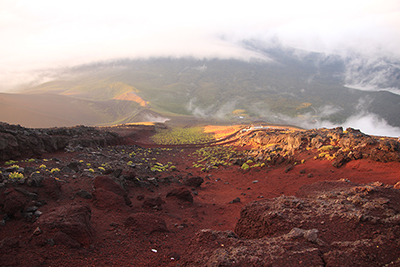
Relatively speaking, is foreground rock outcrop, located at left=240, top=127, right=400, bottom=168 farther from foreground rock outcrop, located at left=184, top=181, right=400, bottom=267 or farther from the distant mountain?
the distant mountain

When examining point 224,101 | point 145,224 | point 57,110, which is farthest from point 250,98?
point 145,224

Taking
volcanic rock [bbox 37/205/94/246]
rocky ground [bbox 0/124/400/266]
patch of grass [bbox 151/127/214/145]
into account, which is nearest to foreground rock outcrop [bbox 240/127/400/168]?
rocky ground [bbox 0/124/400/266]

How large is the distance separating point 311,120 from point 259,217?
401 feet

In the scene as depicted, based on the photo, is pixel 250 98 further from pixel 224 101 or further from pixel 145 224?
pixel 145 224

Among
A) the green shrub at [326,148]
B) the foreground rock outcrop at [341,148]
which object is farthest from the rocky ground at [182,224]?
the green shrub at [326,148]

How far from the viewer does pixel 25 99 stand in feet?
290

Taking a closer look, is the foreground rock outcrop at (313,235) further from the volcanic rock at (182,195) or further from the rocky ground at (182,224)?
the volcanic rock at (182,195)

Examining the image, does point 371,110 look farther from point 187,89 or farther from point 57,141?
point 57,141

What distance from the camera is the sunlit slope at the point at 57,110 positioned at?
70062mm

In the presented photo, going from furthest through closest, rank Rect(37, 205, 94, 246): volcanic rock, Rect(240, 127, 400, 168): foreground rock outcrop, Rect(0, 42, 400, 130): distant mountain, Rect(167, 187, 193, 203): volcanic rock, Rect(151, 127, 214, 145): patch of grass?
Rect(0, 42, 400, 130): distant mountain
Rect(151, 127, 214, 145): patch of grass
Rect(240, 127, 400, 168): foreground rock outcrop
Rect(167, 187, 193, 203): volcanic rock
Rect(37, 205, 94, 246): volcanic rock

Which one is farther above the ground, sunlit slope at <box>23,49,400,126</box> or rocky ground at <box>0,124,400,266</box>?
sunlit slope at <box>23,49,400,126</box>

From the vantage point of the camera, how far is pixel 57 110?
286 ft

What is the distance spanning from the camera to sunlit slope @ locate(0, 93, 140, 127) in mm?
70062

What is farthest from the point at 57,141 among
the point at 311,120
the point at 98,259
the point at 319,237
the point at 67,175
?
the point at 311,120
